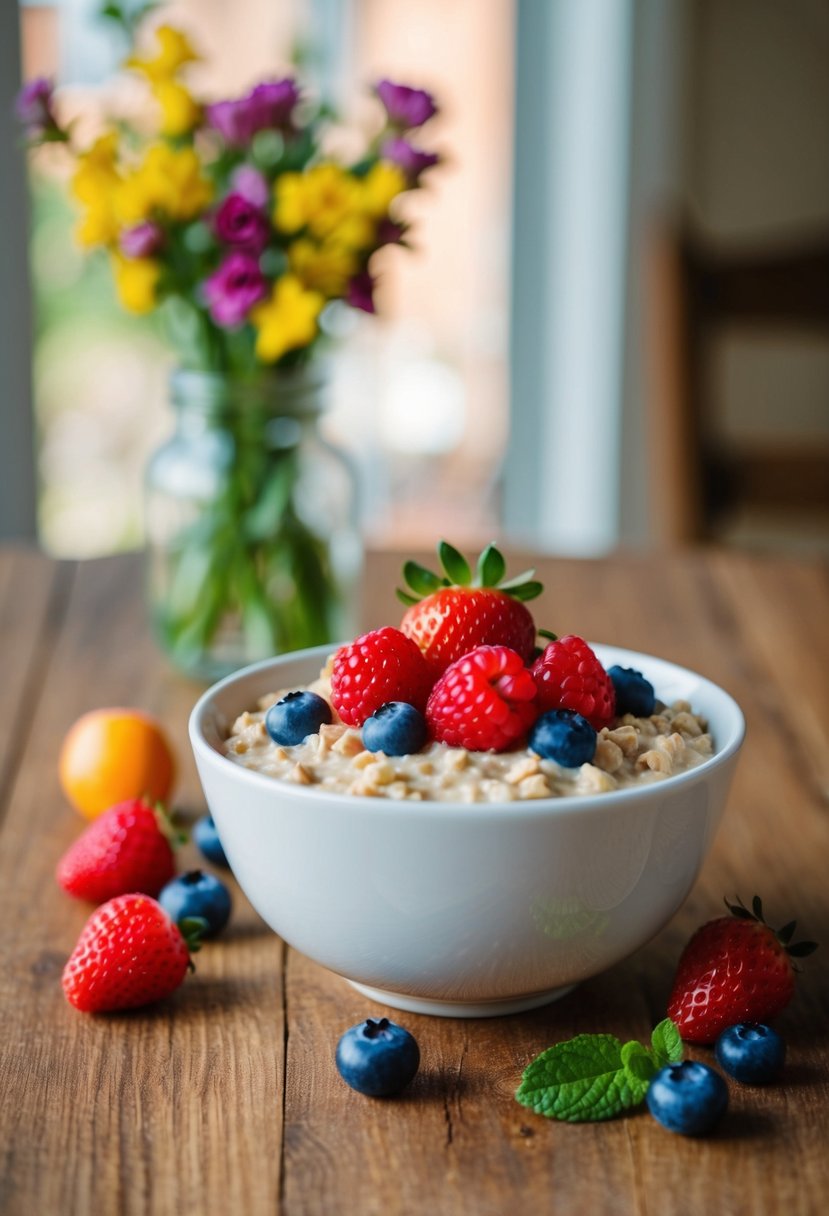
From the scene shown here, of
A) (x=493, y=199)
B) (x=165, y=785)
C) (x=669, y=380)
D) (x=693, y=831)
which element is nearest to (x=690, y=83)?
(x=493, y=199)

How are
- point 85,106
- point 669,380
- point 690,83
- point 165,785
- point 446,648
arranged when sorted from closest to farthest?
point 446,648 → point 165,785 → point 669,380 → point 85,106 → point 690,83

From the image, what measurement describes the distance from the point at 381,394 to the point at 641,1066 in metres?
2.67

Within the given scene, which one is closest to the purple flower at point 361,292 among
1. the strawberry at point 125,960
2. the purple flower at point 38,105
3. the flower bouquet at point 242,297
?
the flower bouquet at point 242,297

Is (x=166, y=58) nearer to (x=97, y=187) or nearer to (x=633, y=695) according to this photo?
(x=97, y=187)

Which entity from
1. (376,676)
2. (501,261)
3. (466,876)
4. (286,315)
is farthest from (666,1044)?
(501,261)

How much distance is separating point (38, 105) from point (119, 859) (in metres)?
0.74

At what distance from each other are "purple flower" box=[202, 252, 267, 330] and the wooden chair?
1.08 m

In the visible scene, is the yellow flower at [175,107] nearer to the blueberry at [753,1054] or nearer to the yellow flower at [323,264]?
the yellow flower at [323,264]

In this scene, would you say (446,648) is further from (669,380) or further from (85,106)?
(85,106)

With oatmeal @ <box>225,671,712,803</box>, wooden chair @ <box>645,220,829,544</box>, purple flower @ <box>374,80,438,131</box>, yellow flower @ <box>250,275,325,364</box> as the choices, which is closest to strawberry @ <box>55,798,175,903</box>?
oatmeal @ <box>225,671,712,803</box>

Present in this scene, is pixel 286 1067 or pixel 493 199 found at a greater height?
Result: pixel 493 199

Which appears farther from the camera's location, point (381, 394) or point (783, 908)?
point (381, 394)

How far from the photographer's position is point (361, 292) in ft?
4.69

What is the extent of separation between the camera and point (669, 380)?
2301mm
